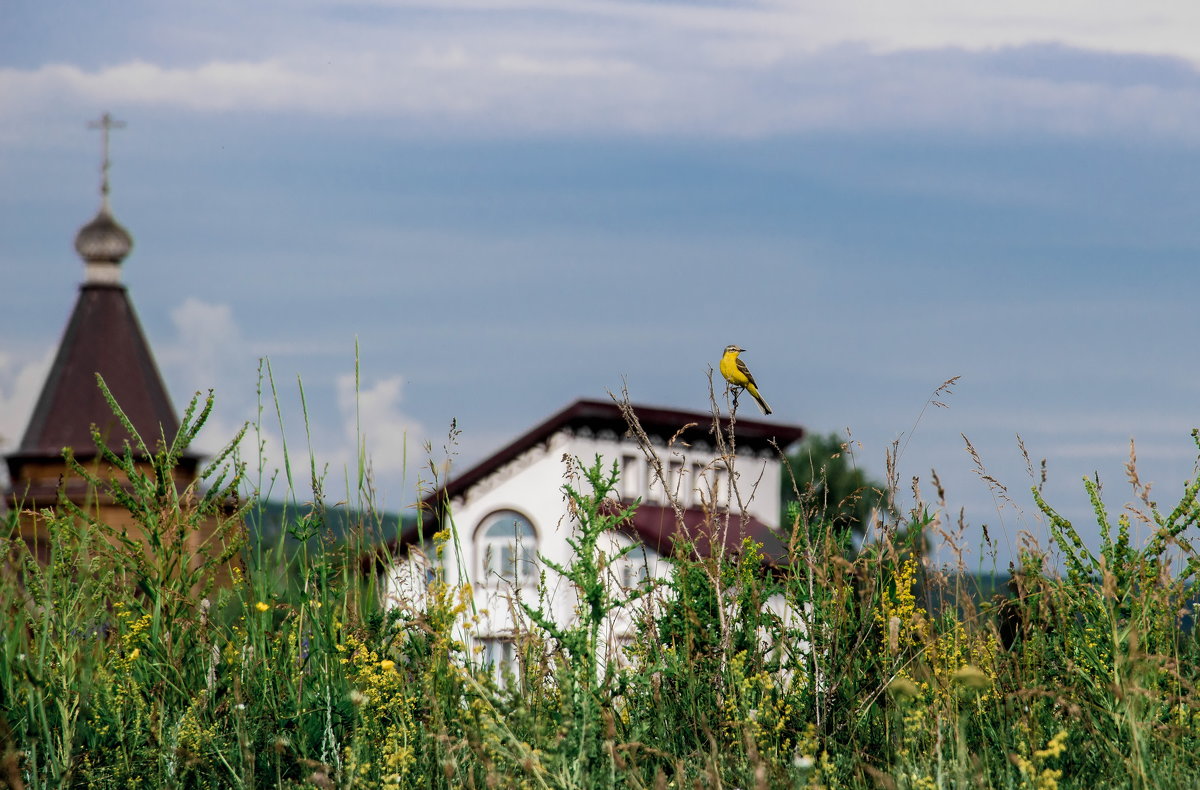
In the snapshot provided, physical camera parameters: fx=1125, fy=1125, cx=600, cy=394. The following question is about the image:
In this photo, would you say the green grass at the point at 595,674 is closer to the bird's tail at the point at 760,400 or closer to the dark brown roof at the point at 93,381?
the bird's tail at the point at 760,400

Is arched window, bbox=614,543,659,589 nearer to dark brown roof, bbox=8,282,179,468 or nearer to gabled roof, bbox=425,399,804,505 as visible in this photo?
gabled roof, bbox=425,399,804,505

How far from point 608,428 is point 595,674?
33.0 metres

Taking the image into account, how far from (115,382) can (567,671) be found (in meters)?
34.0

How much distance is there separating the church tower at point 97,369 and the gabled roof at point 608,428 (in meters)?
9.78

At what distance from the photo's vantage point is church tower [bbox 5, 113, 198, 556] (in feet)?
105

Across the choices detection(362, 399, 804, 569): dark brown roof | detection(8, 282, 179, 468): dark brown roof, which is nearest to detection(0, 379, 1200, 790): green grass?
detection(362, 399, 804, 569): dark brown roof

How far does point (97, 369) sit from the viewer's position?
1246 inches

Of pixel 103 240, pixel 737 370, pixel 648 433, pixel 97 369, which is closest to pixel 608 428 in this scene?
pixel 648 433

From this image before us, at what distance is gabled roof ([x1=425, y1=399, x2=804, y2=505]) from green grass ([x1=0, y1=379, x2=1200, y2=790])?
27979 mm

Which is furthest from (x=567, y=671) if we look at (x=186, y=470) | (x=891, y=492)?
(x=186, y=470)

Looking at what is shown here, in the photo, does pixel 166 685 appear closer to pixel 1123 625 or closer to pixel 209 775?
pixel 209 775

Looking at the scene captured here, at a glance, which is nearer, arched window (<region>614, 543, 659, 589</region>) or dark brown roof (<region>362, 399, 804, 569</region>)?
arched window (<region>614, 543, 659, 589</region>)

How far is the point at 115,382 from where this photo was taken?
111 feet

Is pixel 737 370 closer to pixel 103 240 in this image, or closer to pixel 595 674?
pixel 595 674
